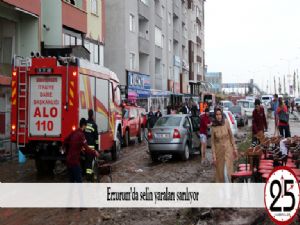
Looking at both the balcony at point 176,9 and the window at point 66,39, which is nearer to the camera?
the window at point 66,39

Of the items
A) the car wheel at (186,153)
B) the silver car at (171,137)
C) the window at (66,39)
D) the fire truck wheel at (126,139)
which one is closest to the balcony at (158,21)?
the window at (66,39)

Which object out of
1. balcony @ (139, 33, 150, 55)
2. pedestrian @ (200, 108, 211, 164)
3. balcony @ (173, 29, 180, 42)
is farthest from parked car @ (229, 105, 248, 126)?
balcony @ (173, 29, 180, 42)

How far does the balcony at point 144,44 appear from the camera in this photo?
4198 centimetres

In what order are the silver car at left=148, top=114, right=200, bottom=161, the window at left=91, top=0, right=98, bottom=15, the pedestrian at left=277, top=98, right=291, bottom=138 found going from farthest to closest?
the window at left=91, top=0, right=98, bottom=15 < the pedestrian at left=277, top=98, right=291, bottom=138 < the silver car at left=148, top=114, right=200, bottom=161

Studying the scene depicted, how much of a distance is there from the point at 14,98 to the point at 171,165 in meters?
5.65

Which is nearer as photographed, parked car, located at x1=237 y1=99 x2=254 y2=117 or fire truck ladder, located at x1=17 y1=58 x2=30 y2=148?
fire truck ladder, located at x1=17 y1=58 x2=30 y2=148

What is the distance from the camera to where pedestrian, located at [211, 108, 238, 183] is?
362 inches

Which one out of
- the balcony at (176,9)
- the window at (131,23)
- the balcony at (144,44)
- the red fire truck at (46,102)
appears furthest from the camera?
the balcony at (176,9)

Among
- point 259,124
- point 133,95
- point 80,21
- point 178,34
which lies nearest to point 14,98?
point 259,124

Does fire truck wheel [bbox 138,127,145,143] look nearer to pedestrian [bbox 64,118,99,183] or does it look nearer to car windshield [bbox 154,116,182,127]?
car windshield [bbox 154,116,182,127]

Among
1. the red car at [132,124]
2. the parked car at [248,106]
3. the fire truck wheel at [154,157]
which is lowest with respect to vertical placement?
the fire truck wheel at [154,157]
